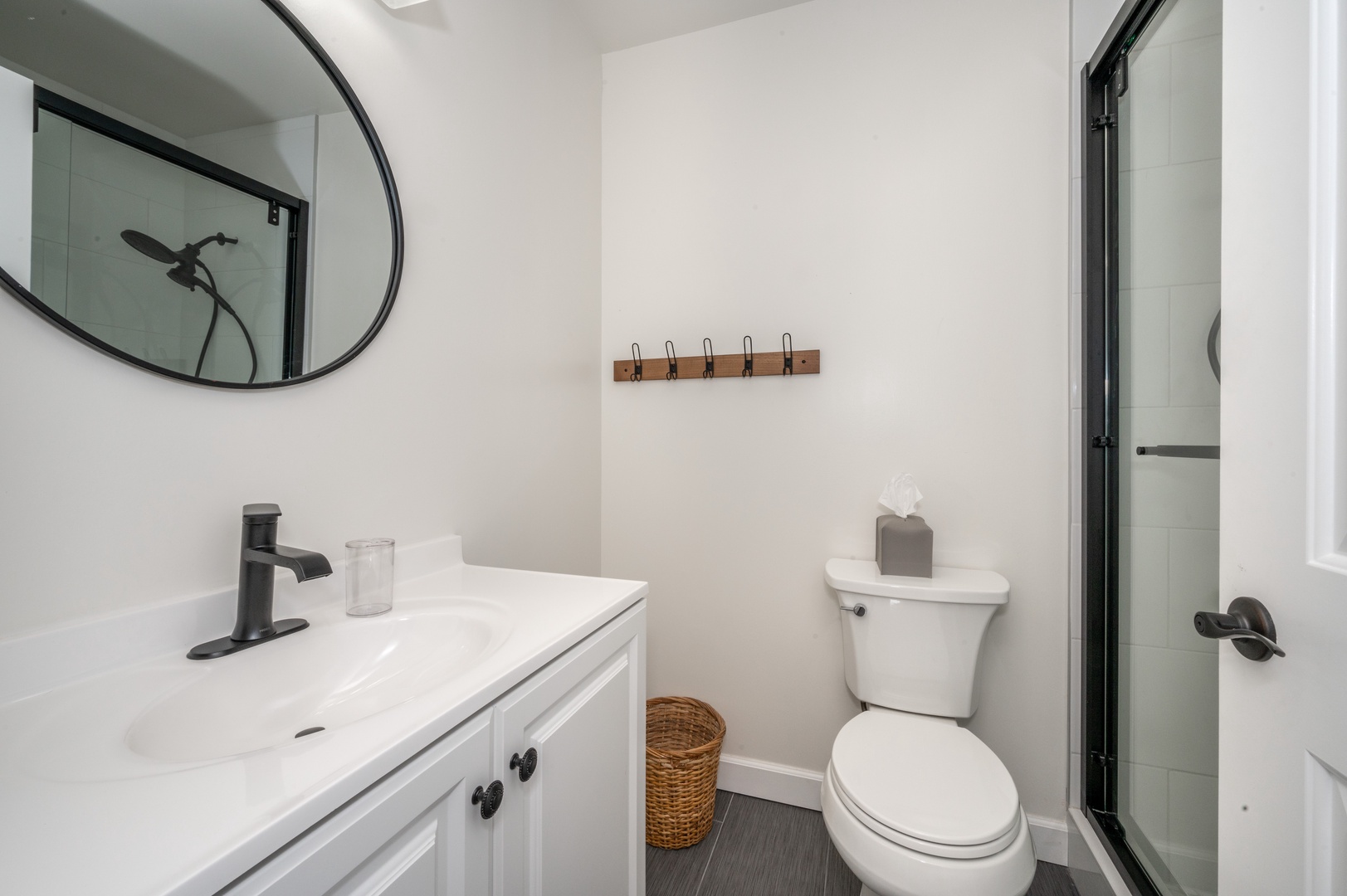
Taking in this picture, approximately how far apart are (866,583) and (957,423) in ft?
1.78

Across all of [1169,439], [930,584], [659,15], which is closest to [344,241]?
[659,15]

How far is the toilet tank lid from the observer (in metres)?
1.44

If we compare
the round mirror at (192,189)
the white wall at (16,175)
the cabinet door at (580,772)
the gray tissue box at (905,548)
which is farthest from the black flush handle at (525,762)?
the gray tissue box at (905,548)

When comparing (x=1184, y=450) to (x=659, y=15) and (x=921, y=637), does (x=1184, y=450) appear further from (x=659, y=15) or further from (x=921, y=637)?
(x=659, y=15)

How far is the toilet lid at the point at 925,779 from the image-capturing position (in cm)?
105

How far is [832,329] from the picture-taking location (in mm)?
1739

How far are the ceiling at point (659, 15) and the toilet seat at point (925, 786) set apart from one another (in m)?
2.12

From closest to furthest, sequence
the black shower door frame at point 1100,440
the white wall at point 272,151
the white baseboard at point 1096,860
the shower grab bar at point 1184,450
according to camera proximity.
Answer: the white wall at point 272,151 → the shower grab bar at point 1184,450 → the white baseboard at point 1096,860 → the black shower door frame at point 1100,440

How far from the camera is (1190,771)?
40.2 inches

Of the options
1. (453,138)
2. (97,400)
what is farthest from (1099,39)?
(97,400)

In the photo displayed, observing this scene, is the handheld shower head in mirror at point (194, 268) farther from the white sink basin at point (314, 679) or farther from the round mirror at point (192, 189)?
the white sink basin at point (314, 679)

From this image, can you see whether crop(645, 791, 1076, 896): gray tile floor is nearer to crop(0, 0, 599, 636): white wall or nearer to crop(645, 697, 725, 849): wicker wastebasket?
crop(645, 697, 725, 849): wicker wastebasket

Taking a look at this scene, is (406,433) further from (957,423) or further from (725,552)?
(957,423)

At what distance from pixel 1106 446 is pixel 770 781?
1.37 m
